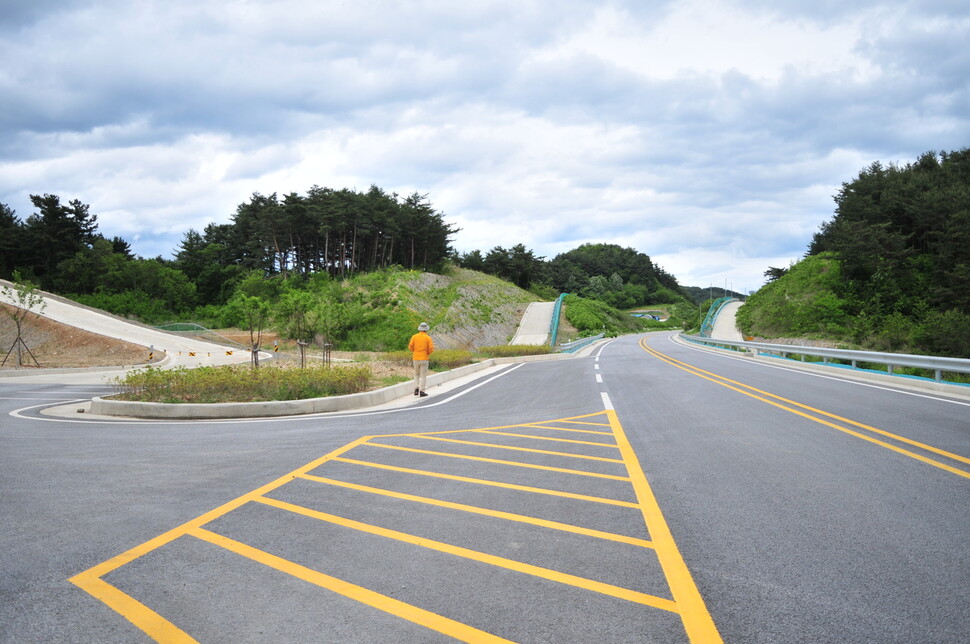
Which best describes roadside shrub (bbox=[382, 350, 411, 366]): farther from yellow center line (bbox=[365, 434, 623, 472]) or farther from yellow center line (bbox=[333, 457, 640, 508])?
yellow center line (bbox=[333, 457, 640, 508])

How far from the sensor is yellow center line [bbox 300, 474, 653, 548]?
11.3 ft

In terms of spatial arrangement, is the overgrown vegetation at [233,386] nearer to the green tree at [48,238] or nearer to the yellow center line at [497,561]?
the yellow center line at [497,561]

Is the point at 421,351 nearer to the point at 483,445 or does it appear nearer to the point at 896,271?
the point at 483,445

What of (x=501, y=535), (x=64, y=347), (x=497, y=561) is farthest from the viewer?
(x=64, y=347)

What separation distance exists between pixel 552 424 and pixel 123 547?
5.73 m

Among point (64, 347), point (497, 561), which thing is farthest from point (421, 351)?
point (64, 347)

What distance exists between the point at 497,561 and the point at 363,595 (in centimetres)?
82

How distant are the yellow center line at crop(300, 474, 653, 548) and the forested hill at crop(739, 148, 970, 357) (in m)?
28.6

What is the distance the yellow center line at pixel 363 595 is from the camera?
7.82ft

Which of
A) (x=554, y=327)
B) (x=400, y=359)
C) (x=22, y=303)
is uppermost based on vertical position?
(x=22, y=303)

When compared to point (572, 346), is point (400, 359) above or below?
below

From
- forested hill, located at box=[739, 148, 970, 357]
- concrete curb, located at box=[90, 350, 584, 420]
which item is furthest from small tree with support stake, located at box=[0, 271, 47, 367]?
forested hill, located at box=[739, 148, 970, 357]

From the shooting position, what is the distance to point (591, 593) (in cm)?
272

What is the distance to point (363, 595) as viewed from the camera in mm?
2762
